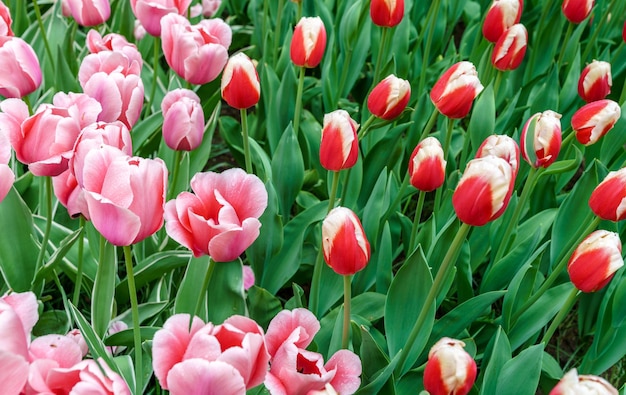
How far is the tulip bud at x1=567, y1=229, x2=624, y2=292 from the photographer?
0.90 meters

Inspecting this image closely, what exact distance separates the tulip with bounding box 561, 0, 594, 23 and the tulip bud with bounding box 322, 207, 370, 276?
1009mm

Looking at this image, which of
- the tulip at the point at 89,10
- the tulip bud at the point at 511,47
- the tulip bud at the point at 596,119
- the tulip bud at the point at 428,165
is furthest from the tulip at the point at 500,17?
the tulip at the point at 89,10

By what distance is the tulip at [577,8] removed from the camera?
1571 mm

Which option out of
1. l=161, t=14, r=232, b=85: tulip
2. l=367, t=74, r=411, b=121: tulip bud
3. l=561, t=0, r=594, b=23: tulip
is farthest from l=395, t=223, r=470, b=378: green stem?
l=561, t=0, r=594, b=23: tulip

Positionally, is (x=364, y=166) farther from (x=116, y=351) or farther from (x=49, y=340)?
(x=49, y=340)

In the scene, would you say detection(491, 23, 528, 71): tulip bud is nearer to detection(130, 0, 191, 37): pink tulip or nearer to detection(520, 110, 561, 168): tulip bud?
detection(520, 110, 561, 168): tulip bud

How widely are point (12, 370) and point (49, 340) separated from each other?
12cm

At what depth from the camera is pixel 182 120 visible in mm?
1097

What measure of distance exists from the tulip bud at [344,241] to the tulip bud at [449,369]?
14 cm

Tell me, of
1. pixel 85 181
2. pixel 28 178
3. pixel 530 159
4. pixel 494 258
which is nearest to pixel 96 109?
pixel 85 181

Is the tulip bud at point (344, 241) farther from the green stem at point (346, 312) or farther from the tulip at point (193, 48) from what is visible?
the tulip at point (193, 48)

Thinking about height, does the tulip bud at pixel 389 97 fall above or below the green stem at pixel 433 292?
above

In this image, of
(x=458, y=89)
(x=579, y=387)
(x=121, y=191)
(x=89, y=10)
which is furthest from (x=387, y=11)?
(x=579, y=387)

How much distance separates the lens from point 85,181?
2.48 feet
